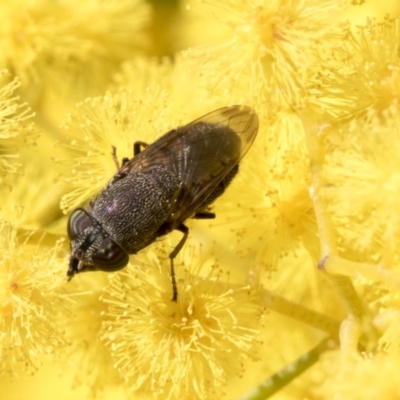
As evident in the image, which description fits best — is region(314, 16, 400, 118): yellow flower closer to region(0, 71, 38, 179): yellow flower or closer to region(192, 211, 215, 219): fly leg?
region(192, 211, 215, 219): fly leg

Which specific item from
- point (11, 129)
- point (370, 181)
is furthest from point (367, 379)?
point (11, 129)

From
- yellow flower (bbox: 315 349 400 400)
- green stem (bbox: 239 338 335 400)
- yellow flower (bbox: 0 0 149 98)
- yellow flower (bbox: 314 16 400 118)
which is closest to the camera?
yellow flower (bbox: 315 349 400 400)

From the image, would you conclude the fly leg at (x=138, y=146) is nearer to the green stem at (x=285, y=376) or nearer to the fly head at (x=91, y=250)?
the fly head at (x=91, y=250)

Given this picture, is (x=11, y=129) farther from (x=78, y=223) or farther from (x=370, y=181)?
(x=370, y=181)

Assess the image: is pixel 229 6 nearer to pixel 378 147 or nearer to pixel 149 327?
pixel 378 147

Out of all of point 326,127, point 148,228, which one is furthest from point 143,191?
point 326,127

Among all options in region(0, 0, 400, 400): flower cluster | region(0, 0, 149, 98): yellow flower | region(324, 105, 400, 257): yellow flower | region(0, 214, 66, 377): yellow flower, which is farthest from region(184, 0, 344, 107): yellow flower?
region(0, 0, 149, 98): yellow flower
